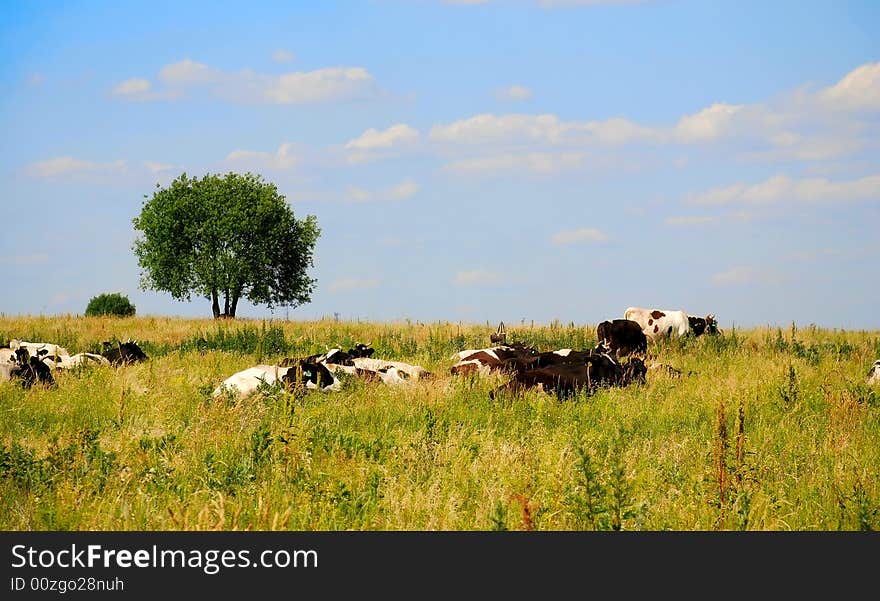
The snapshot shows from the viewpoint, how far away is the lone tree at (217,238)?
5353cm

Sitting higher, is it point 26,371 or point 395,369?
point 26,371

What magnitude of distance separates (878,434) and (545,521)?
21.8 feet

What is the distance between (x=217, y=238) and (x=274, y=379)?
4295cm

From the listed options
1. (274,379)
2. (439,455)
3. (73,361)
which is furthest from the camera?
(73,361)

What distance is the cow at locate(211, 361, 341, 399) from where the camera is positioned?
498 inches

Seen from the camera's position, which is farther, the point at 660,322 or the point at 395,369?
the point at 660,322

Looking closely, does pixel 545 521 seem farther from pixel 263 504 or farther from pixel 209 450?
pixel 209 450

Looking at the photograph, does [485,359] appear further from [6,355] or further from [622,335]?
[6,355]

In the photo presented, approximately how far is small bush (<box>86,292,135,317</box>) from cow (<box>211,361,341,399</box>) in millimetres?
37337

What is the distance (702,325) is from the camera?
2648cm

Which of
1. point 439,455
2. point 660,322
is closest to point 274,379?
→ point 439,455

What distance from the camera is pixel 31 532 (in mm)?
6035
